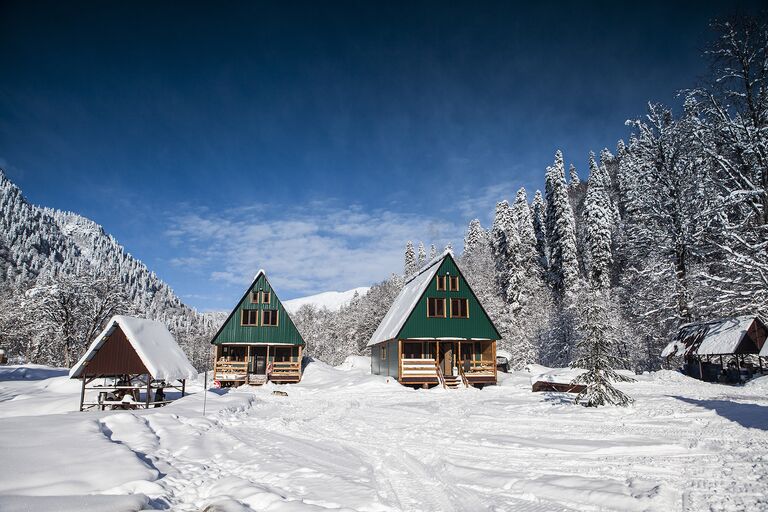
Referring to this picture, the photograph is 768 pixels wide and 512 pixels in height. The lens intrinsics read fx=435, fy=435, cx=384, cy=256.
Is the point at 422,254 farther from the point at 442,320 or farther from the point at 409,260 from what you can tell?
the point at 442,320

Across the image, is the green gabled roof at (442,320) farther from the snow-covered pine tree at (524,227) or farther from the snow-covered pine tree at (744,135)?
the snow-covered pine tree at (524,227)

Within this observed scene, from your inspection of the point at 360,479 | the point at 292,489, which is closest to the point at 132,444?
the point at 292,489

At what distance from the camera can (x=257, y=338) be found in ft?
113

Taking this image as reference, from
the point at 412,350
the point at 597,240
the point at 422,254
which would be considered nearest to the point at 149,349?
the point at 412,350

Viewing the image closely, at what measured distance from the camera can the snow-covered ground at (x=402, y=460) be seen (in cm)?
643

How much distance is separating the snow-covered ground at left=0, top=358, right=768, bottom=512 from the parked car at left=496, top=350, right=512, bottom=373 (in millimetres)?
24723

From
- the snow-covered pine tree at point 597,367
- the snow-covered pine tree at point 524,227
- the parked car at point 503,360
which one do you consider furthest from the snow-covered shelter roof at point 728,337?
the snow-covered pine tree at point 524,227

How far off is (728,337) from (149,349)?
30651mm

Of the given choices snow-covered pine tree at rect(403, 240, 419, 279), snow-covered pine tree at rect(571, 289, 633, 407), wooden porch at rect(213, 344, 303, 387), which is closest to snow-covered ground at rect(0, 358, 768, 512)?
A: snow-covered pine tree at rect(571, 289, 633, 407)

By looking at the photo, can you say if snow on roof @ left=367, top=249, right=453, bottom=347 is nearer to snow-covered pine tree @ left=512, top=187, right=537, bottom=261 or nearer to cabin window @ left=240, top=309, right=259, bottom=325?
cabin window @ left=240, top=309, right=259, bottom=325

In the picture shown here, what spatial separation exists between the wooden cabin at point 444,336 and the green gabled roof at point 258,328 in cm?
835

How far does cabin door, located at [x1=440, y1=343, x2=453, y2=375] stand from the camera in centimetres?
3153

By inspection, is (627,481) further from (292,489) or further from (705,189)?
(705,189)

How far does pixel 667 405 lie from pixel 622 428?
4.33 m
